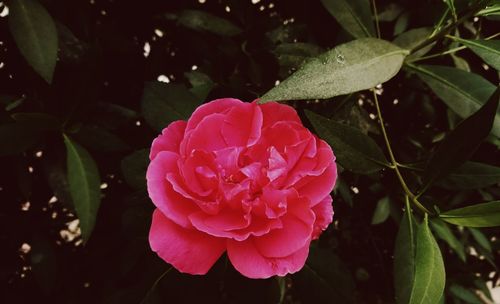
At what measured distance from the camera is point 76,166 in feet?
2.65

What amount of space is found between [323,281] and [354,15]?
0.47 m

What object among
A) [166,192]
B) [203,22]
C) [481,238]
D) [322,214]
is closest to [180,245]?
[166,192]

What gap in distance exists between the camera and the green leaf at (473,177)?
728mm

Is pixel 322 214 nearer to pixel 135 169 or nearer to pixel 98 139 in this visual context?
pixel 135 169

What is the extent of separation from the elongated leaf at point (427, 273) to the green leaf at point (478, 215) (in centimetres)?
5

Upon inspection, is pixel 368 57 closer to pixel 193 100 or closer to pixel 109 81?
pixel 193 100

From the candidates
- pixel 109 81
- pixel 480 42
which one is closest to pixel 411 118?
pixel 480 42

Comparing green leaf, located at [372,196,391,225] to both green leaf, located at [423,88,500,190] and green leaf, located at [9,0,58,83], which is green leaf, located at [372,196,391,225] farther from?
green leaf, located at [9,0,58,83]

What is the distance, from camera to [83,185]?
0.80 meters

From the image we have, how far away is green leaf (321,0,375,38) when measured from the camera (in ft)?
2.58

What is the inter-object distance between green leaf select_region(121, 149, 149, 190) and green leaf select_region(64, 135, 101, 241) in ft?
0.27

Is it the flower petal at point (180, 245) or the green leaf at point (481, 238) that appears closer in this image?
the flower petal at point (180, 245)

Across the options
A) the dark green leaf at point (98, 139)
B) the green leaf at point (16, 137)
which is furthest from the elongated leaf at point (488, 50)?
the green leaf at point (16, 137)

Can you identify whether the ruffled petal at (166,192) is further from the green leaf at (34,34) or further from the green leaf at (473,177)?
the green leaf at (473,177)
